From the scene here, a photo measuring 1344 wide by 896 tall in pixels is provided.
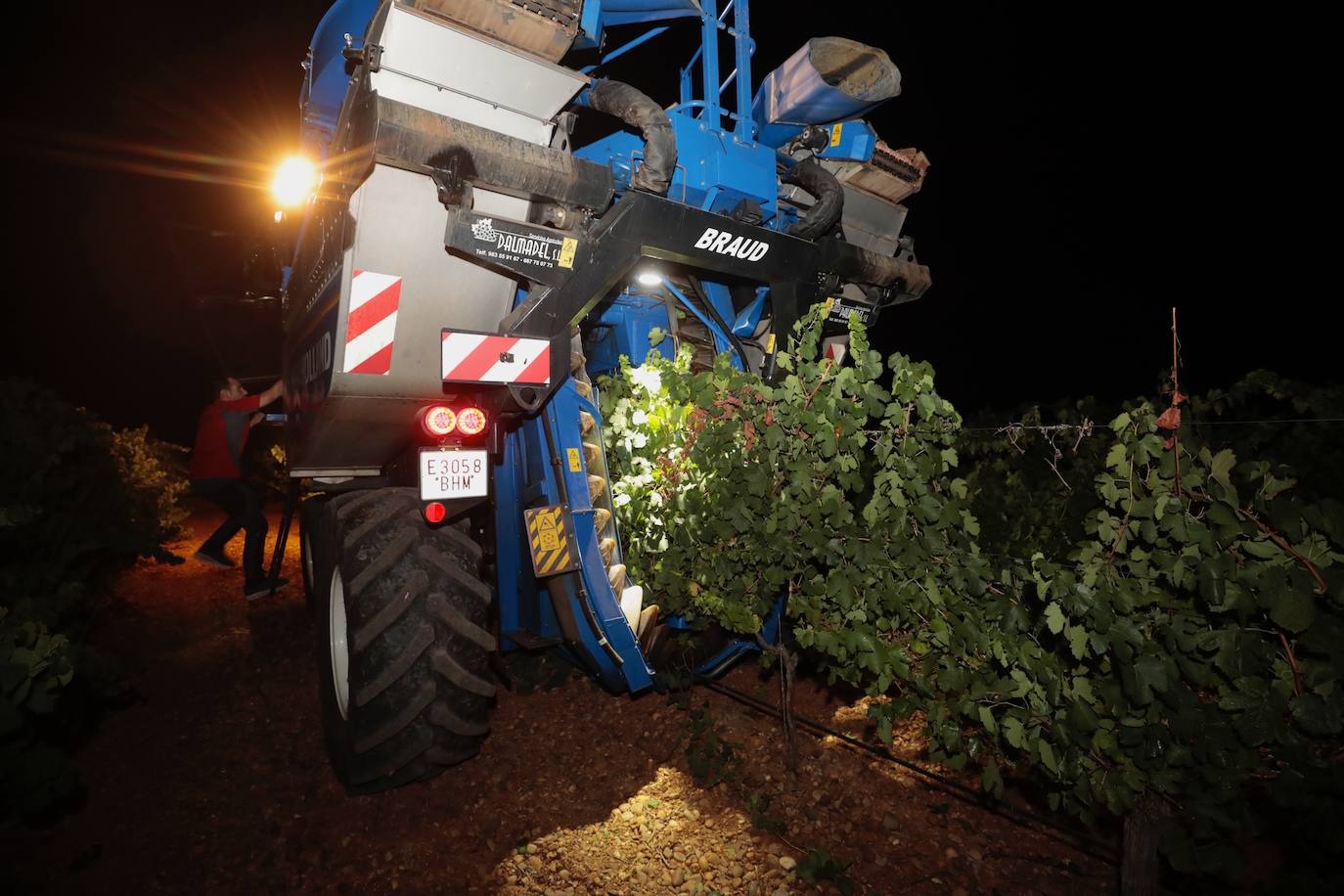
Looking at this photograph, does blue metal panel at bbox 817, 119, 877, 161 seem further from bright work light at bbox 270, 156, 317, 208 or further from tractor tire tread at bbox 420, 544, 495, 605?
tractor tire tread at bbox 420, 544, 495, 605

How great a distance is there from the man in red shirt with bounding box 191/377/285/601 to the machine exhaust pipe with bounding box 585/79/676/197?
4642 mm

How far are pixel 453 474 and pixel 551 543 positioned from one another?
22.1 inches

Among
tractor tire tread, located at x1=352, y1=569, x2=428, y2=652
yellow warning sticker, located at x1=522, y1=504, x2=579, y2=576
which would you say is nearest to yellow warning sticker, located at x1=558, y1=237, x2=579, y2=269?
yellow warning sticker, located at x1=522, y1=504, x2=579, y2=576

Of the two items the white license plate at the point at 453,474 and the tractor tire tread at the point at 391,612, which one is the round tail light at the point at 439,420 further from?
the tractor tire tread at the point at 391,612

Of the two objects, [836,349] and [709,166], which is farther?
[836,349]

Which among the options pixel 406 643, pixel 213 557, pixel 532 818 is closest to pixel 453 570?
pixel 406 643

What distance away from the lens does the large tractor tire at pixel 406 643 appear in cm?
265

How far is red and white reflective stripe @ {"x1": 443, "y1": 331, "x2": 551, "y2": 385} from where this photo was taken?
2629 millimetres

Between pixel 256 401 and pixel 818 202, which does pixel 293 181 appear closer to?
pixel 256 401

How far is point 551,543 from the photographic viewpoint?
301cm

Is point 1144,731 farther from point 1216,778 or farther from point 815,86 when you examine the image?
point 815,86

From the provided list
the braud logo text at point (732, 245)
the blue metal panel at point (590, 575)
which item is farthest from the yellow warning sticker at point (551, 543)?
the braud logo text at point (732, 245)

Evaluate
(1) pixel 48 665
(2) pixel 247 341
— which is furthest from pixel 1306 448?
(2) pixel 247 341

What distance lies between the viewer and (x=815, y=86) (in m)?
3.78
